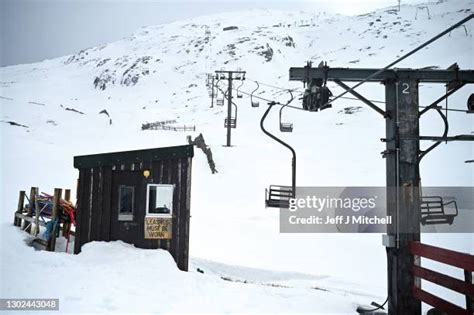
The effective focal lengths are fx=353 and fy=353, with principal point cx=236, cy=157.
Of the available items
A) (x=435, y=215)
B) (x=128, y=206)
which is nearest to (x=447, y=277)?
(x=435, y=215)

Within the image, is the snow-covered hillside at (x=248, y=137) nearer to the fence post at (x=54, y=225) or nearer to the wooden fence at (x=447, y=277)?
the fence post at (x=54, y=225)

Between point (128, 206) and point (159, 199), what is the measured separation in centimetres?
80

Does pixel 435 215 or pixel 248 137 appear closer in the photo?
pixel 435 215

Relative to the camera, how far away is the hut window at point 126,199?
8328 mm

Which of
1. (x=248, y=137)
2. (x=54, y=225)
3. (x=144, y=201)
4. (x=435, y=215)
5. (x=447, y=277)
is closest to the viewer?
(x=447, y=277)

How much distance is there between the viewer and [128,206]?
27.5ft

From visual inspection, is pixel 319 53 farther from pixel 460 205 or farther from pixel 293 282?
pixel 293 282

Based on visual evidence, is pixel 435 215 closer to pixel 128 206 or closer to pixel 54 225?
pixel 128 206

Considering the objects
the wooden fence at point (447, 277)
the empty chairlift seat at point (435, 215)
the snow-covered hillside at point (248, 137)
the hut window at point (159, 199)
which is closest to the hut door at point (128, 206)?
the hut window at point (159, 199)

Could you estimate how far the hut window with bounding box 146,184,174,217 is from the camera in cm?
815

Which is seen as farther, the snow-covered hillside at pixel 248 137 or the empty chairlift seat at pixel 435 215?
the snow-covered hillside at pixel 248 137

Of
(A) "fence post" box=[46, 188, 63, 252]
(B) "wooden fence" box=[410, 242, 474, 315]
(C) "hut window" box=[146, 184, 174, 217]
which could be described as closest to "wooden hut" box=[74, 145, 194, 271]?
(C) "hut window" box=[146, 184, 174, 217]

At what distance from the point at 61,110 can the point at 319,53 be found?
66851 millimetres

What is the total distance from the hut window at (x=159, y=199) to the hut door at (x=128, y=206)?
0.46ft
